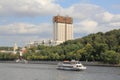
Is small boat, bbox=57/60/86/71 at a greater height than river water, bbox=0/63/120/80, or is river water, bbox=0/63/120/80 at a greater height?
small boat, bbox=57/60/86/71

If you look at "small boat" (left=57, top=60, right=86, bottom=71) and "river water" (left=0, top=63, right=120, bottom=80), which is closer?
"river water" (left=0, top=63, right=120, bottom=80)

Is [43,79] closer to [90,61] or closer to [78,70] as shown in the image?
[78,70]

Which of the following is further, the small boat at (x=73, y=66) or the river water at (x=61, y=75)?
the small boat at (x=73, y=66)

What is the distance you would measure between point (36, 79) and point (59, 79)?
17.0ft

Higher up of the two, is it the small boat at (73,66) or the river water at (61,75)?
the small boat at (73,66)

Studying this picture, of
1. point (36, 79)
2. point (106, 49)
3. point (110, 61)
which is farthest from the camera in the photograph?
point (106, 49)

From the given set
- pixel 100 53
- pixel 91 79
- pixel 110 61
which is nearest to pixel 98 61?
pixel 100 53

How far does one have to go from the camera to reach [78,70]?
13125cm

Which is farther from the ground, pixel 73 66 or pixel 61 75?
pixel 73 66

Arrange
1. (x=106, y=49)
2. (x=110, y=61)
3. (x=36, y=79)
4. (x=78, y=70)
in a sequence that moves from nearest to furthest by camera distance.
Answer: (x=36, y=79), (x=78, y=70), (x=110, y=61), (x=106, y=49)

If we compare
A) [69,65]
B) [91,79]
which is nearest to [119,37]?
[69,65]

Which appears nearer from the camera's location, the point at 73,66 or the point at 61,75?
the point at 61,75

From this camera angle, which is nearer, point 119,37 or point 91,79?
point 91,79

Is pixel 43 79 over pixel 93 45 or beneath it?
beneath
